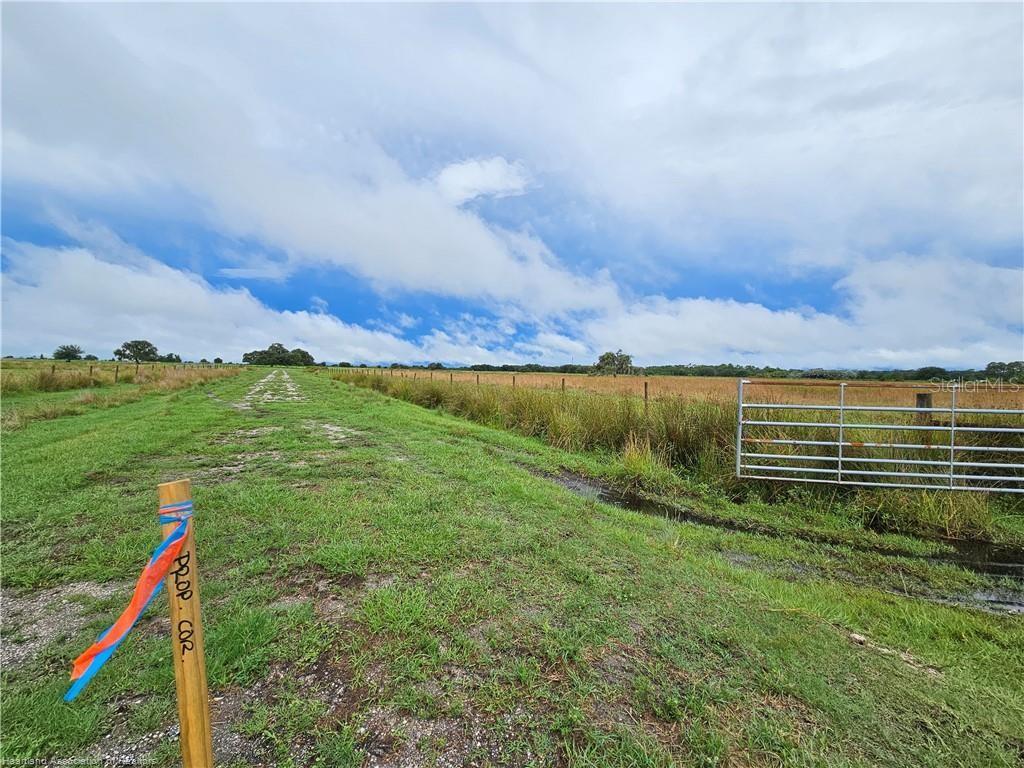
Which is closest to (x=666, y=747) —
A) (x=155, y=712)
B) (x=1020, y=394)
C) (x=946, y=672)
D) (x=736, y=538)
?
(x=946, y=672)

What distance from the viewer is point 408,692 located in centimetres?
207

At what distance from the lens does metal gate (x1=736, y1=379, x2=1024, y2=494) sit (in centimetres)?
607

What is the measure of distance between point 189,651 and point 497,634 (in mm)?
1688

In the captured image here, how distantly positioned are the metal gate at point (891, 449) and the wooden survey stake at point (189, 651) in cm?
676

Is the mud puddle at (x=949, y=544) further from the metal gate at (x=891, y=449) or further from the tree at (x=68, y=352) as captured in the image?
the tree at (x=68, y=352)

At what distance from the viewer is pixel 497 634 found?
254 centimetres

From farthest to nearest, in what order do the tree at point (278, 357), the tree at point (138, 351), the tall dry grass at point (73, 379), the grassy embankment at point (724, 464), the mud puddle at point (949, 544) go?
the tree at point (278, 357)
the tree at point (138, 351)
the tall dry grass at point (73, 379)
the grassy embankment at point (724, 464)
the mud puddle at point (949, 544)

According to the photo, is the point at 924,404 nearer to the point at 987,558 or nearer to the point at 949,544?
the point at 949,544

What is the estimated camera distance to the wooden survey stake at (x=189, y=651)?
136 centimetres

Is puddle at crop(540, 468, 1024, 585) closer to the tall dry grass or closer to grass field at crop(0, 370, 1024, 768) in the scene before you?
grass field at crop(0, 370, 1024, 768)

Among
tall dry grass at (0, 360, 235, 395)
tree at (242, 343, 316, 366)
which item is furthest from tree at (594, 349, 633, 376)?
tree at (242, 343, 316, 366)

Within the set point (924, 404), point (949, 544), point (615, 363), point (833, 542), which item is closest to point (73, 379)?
point (833, 542)

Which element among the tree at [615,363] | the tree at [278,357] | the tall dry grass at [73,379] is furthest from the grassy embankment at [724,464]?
the tree at [278,357]

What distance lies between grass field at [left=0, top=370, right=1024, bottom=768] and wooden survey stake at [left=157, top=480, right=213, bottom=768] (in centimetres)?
Result: 53
